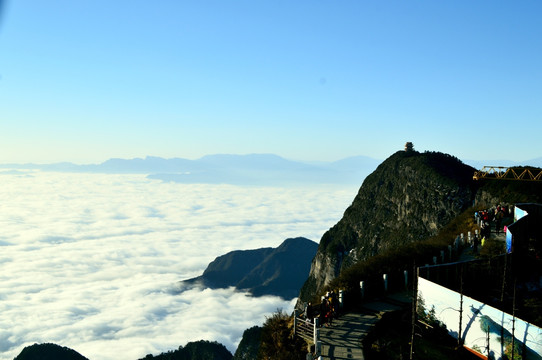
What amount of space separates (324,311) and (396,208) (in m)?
85.5

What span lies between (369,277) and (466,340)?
849cm

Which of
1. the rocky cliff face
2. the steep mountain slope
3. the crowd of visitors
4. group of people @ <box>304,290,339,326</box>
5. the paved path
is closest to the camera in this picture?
the paved path

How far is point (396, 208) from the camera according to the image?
103625mm

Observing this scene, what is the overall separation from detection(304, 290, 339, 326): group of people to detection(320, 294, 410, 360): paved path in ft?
1.17

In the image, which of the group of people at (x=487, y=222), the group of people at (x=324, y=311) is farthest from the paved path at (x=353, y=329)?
the group of people at (x=487, y=222)

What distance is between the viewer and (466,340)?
1902 centimetres

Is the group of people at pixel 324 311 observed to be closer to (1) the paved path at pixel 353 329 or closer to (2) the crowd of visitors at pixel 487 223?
(1) the paved path at pixel 353 329

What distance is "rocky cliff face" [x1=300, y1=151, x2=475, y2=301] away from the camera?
84.8m

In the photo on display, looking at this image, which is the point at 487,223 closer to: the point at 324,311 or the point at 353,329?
the point at 324,311

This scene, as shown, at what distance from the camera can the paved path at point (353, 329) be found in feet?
59.2

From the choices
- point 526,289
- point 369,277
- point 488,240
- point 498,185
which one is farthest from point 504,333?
point 498,185

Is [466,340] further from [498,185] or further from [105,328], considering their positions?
[105,328]

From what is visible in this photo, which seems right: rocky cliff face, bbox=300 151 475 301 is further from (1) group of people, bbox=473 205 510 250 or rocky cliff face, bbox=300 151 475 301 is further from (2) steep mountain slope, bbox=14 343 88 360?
(2) steep mountain slope, bbox=14 343 88 360

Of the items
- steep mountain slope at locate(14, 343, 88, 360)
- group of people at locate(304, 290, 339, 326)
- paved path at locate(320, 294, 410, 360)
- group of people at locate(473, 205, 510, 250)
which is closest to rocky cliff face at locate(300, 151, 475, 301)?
group of people at locate(473, 205, 510, 250)
